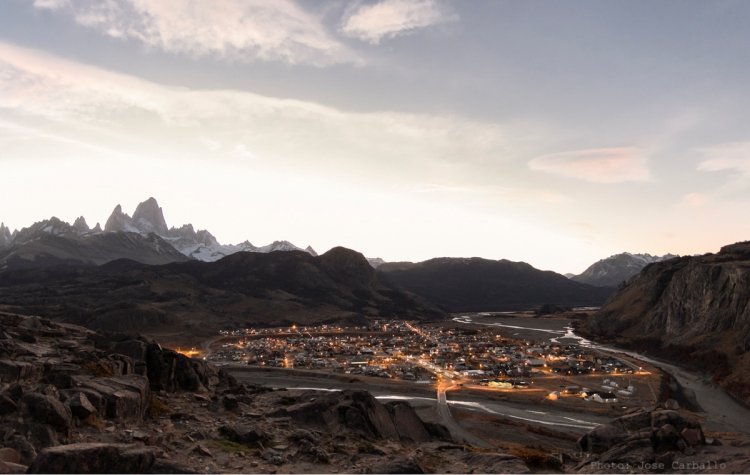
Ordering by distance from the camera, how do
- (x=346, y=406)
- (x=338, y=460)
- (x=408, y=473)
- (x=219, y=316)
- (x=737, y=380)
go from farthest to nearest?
(x=219, y=316) < (x=737, y=380) < (x=346, y=406) < (x=338, y=460) < (x=408, y=473)

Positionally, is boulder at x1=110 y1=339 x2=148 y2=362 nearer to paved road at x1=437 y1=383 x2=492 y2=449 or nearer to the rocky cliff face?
paved road at x1=437 y1=383 x2=492 y2=449

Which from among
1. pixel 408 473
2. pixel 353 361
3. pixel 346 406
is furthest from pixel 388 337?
pixel 408 473

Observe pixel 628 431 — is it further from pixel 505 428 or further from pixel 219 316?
pixel 219 316

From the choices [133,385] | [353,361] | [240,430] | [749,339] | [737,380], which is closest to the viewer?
[240,430]

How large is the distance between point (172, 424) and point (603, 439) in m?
26.1

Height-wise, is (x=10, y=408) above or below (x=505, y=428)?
above

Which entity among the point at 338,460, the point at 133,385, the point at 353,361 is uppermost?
the point at 133,385

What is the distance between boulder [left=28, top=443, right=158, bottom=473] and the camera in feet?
52.0

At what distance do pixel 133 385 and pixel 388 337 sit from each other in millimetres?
149707

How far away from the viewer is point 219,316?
635 ft

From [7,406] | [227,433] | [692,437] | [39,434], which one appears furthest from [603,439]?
[7,406]

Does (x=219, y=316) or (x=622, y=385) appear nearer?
(x=622, y=385)

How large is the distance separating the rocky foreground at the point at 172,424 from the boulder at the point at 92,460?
3 cm

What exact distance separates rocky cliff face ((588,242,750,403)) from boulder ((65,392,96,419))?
9184cm
